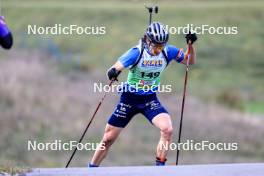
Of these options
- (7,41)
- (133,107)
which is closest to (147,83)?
(133,107)

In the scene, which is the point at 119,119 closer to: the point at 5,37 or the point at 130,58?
the point at 130,58

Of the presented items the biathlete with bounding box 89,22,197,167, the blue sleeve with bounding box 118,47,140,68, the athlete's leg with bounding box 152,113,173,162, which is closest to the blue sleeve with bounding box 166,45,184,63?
the biathlete with bounding box 89,22,197,167

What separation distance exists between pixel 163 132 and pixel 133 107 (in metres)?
0.68

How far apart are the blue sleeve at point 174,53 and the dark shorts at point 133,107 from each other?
648 mm

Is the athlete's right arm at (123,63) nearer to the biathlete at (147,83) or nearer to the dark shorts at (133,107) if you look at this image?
the biathlete at (147,83)

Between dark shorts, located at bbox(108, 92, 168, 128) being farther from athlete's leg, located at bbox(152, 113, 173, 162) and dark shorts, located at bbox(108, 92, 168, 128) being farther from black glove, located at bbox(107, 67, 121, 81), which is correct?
black glove, located at bbox(107, 67, 121, 81)

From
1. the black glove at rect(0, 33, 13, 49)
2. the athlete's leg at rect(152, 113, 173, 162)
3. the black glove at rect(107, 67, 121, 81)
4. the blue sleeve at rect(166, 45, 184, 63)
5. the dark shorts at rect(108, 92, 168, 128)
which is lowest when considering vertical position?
the athlete's leg at rect(152, 113, 173, 162)

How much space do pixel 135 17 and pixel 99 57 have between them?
6.31 m

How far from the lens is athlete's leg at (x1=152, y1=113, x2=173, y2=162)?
13.3 meters

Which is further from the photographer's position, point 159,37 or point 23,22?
point 23,22

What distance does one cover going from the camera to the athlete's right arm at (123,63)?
13125mm

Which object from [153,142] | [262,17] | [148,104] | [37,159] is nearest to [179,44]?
[262,17]

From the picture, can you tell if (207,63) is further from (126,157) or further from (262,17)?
(126,157)

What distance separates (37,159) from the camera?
30609mm
